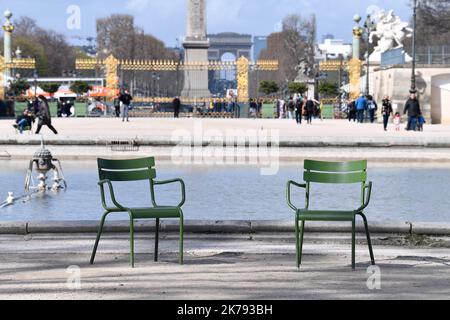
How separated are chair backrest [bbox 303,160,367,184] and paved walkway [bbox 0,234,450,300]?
665 millimetres

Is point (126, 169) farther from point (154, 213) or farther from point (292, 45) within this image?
point (292, 45)

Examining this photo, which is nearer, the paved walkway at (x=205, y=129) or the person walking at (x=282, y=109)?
the paved walkway at (x=205, y=129)

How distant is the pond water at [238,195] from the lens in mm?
11602

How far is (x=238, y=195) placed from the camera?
13.7 m

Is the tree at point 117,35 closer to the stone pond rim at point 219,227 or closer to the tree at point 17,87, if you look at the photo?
the tree at point 17,87

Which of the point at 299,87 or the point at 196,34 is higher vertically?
the point at 196,34

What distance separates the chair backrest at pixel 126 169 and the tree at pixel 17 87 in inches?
1789

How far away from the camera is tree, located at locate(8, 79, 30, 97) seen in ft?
175

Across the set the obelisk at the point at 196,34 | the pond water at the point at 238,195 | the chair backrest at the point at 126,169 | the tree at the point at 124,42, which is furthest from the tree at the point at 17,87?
the chair backrest at the point at 126,169

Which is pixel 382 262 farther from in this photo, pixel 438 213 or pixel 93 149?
Result: pixel 93 149

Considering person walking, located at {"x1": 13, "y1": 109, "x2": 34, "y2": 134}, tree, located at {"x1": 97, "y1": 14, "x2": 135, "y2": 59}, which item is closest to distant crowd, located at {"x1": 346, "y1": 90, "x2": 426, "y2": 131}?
person walking, located at {"x1": 13, "y1": 109, "x2": 34, "y2": 134}

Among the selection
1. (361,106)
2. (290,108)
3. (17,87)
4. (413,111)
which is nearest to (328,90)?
(290,108)

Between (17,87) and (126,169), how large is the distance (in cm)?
4794
